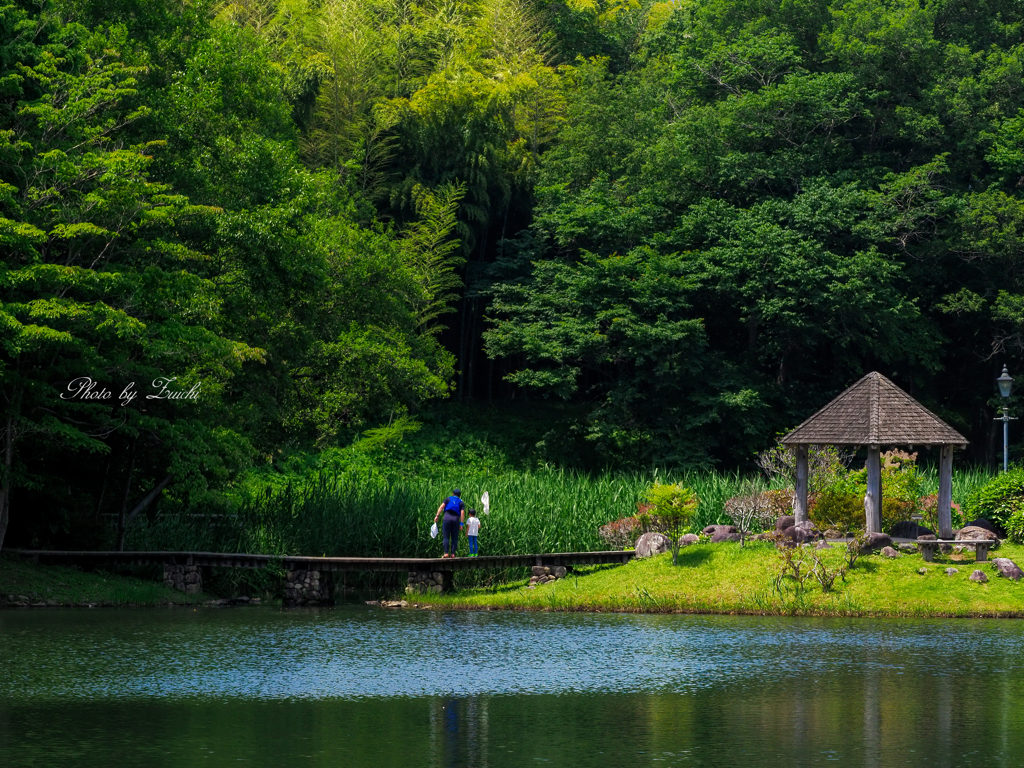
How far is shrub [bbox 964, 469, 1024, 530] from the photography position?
2591cm

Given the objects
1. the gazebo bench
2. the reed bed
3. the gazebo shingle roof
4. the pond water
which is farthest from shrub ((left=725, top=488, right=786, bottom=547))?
the pond water

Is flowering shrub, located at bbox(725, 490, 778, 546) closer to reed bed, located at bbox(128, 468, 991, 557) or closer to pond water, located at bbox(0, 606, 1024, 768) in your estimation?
reed bed, located at bbox(128, 468, 991, 557)

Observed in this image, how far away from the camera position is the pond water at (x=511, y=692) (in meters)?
10.3

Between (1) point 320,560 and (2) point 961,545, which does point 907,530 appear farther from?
(1) point 320,560

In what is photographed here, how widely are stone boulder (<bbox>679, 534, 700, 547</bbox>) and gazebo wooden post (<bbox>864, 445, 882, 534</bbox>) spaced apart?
3308mm

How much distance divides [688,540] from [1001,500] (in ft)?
21.8

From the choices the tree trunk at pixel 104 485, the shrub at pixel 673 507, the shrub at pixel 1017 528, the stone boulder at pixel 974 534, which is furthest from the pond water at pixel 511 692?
the tree trunk at pixel 104 485

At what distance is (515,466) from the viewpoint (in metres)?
47.2

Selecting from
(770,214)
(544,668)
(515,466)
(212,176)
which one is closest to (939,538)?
(544,668)

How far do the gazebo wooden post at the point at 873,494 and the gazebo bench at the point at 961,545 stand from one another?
126cm

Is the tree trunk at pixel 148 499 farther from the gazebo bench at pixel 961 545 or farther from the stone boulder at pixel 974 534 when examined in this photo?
the stone boulder at pixel 974 534

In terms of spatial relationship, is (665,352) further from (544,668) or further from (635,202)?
(544,668)

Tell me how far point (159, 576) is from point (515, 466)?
21.6 meters

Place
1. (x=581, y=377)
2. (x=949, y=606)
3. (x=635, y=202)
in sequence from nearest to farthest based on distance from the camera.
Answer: (x=949, y=606)
(x=635, y=202)
(x=581, y=377)
